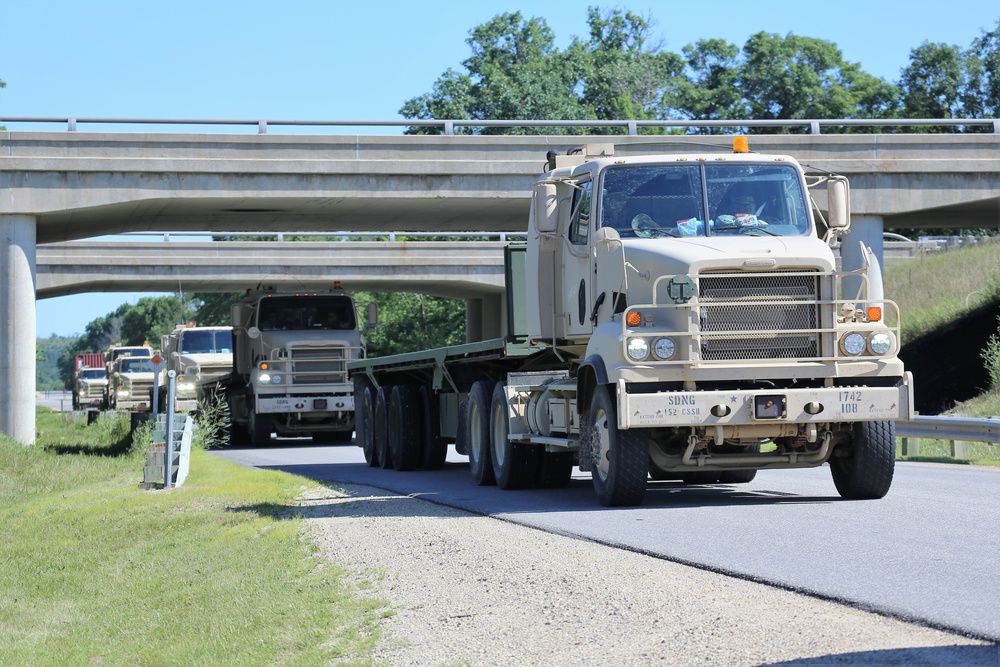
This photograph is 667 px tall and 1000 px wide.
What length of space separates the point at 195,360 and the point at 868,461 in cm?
2546

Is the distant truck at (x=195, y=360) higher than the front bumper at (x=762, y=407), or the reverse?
the distant truck at (x=195, y=360)

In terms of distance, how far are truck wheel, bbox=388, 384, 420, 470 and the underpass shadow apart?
14.7 m

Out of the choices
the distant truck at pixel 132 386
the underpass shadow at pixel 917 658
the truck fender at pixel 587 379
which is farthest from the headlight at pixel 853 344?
the distant truck at pixel 132 386

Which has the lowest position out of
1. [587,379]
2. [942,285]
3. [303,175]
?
[587,379]

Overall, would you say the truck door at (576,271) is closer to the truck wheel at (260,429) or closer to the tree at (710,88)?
the truck wheel at (260,429)

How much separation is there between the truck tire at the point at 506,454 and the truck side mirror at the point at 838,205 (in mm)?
4145

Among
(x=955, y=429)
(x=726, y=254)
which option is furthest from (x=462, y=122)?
(x=726, y=254)

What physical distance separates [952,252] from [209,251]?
2502cm

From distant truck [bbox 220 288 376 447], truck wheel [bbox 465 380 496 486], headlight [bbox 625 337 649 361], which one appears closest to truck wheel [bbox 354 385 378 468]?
truck wheel [bbox 465 380 496 486]

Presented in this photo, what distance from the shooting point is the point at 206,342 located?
1455 inches

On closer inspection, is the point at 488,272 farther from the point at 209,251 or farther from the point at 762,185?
the point at 762,185

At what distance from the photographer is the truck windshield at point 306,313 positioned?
31094 mm

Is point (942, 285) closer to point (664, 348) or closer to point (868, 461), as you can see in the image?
point (868, 461)

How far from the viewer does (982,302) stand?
37.2 m
